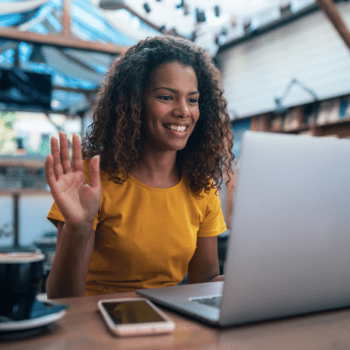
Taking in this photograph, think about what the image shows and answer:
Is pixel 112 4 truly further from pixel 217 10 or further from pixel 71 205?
pixel 71 205

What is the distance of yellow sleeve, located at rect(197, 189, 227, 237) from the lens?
1.39 metres

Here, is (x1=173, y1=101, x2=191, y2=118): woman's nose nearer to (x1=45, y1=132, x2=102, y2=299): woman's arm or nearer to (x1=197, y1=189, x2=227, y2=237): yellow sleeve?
(x1=197, y1=189, x2=227, y2=237): yellow sleeve

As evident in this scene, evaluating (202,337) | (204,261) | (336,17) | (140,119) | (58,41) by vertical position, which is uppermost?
(58,41)

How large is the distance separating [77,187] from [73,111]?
9073 millimetres

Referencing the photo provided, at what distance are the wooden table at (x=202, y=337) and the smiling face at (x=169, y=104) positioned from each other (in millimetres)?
745

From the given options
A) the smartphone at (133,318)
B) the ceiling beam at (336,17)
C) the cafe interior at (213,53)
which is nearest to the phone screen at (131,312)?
the smartphone at (133,318)

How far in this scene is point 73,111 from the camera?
9539mm

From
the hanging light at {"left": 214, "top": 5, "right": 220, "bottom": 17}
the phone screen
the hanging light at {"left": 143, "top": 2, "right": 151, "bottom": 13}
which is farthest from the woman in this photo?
the hanging light at {"left": 143, "top": 2, "right": 151, "bottom": 13}

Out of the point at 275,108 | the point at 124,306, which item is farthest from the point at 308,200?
the point at 275,108

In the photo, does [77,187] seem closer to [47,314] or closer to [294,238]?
[47,314]

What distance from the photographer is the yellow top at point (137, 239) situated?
115 centimetres

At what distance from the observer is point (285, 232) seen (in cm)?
57

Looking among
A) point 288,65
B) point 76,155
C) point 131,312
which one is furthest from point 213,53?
point 131,312

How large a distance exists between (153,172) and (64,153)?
0.45 metres
